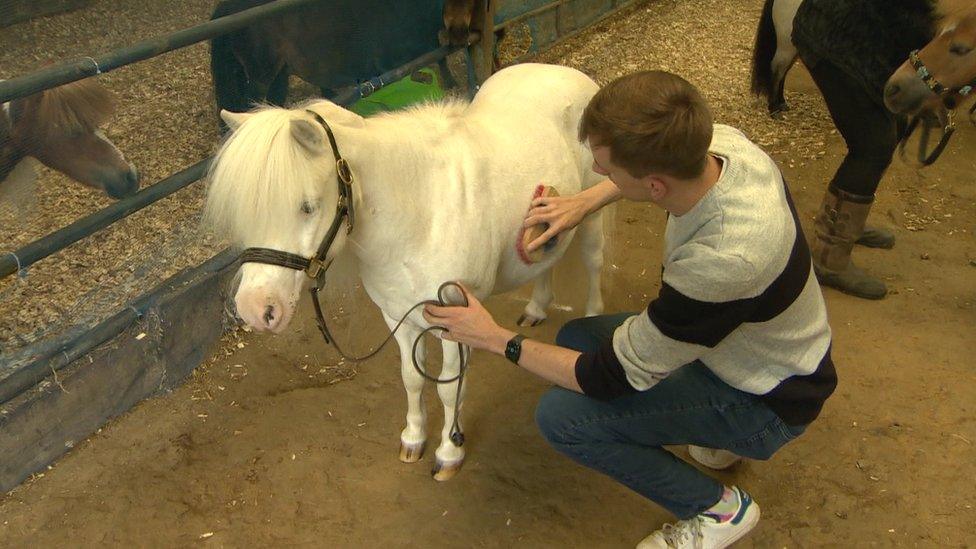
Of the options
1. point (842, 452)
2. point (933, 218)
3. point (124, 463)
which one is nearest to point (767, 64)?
point (933, 218)

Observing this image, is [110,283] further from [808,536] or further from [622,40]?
[622,40]

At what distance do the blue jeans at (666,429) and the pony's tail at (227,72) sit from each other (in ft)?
6.06

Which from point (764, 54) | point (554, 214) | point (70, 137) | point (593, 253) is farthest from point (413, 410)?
point (764, 54)

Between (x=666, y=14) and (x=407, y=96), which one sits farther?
(x=666, y=14)

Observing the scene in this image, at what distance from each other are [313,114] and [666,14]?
16.5 feet

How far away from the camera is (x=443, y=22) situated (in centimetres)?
346

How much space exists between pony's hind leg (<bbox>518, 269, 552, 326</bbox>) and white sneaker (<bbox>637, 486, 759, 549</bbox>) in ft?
3.66

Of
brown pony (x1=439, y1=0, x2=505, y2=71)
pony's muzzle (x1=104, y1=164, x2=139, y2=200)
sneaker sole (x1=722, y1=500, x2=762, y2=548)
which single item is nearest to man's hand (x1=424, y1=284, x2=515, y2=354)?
sneaker sole (x1=722, y1=500, x2=762, y2=548)

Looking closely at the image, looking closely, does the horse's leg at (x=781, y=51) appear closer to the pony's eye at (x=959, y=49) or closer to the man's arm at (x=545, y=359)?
the pony's eye at (x=959, y=49)

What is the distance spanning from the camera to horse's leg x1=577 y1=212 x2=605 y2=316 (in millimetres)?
2461

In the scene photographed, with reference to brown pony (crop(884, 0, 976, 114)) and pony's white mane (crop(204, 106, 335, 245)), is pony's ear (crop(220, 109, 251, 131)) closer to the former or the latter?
pony's white mane (crop(204, 106, 335, 245))

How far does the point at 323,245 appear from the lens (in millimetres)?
1399

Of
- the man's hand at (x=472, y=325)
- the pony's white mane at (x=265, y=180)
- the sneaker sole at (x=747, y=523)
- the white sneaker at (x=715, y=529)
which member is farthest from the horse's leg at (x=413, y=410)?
the sneaker sole at (x=747, y=523)

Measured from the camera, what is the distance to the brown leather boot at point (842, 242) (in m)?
2.75
